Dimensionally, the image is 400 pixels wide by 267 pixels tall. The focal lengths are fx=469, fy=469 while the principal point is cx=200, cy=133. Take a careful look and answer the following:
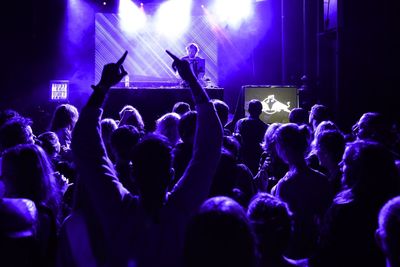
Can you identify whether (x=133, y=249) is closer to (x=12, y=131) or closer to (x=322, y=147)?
(x=12, y=131)

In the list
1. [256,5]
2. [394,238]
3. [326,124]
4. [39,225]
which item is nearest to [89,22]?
[256,5]

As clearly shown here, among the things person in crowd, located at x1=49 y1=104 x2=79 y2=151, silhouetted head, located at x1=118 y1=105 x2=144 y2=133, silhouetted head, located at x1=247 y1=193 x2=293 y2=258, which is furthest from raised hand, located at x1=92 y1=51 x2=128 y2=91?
person in crowd, located at x1=49 y1=104 x2=79 y2=151

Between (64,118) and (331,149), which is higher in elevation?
(64,118)

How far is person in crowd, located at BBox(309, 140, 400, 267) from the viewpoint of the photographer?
7.45 ft

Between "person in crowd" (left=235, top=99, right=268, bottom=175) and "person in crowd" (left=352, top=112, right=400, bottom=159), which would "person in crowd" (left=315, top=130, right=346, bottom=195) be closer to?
"person in crowd" (left=352, top=112, right=400, bottom=159)

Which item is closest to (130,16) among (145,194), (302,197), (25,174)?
(302,197)

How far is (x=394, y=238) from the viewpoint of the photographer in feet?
5.31

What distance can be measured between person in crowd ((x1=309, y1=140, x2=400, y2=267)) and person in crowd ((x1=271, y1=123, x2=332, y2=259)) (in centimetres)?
44

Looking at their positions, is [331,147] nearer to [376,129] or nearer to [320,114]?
[376,129]

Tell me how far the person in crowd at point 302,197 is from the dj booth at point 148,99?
5.92 m

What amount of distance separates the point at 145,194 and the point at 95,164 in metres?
0.24

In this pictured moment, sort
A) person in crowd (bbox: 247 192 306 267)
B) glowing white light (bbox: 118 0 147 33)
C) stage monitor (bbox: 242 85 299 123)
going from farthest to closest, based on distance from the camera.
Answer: glowing white light (bbox: 118 0 147 33) → stage monitor (bbox: 242 85 299 123) → person in crowd (bbox: 247 192 306 267)

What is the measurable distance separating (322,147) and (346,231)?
4.23 feet

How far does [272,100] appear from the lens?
809 centimetres
